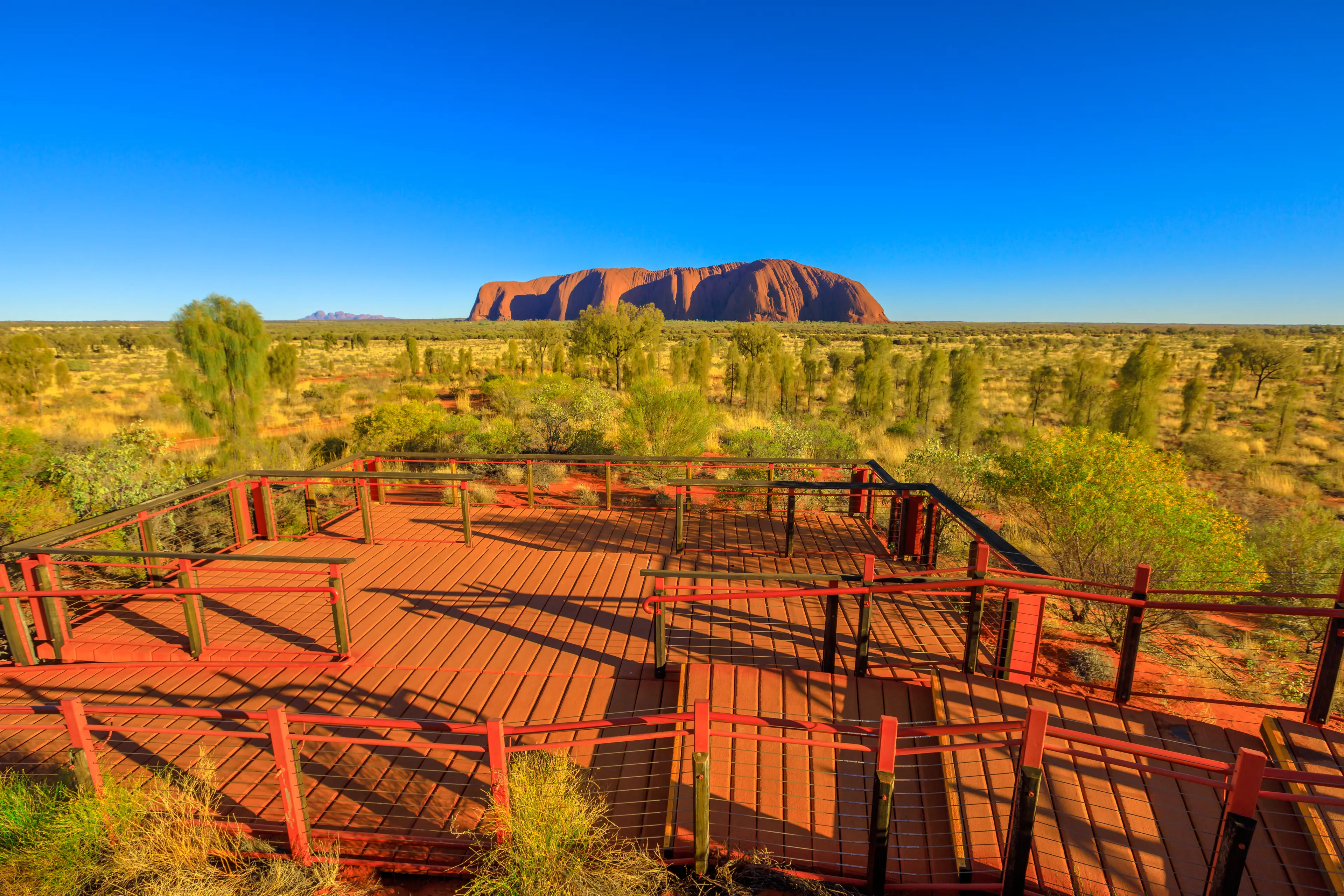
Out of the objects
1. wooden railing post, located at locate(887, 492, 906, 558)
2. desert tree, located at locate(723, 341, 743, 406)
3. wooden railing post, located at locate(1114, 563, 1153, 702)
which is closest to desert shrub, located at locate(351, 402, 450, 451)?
wooden railing post, located at locate(887, 492, 906, 558)

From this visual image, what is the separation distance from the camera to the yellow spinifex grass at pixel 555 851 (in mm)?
→ 2725

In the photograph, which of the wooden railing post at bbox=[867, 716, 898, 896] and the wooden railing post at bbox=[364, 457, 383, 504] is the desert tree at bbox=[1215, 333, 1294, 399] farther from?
the wooden railing post at bbox=[364, 457, 383, 504]

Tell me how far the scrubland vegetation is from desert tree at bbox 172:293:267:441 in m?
0.04

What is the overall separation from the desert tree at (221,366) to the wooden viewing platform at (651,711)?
8.44 meters

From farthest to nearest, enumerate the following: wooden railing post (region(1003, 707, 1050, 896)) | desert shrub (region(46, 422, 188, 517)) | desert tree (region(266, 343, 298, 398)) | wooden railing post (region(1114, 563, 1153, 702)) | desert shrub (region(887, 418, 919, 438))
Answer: desert tree (region(266, 343, 298, 398)) < desert shrub (region(887, 418, 919, 438)) < desert shrub (region(46, 422, 188, 517)) < wooden railing post (region(1114, 563, 1153, 702)) < wooden railing post (region(1003, 707, 1050, 896))

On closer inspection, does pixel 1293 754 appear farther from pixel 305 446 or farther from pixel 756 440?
pixel 305 446

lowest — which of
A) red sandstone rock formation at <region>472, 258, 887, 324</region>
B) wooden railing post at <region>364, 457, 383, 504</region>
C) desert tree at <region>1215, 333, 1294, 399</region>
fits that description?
wooden railing post at <region>364, 457, 383, 504</region>

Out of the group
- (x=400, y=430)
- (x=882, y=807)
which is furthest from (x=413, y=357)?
(x=882, y=807)

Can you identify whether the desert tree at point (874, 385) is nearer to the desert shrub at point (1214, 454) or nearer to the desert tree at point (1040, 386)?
the desert tree at point (1040, 386)

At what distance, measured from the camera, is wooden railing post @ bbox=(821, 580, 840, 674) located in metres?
4.07

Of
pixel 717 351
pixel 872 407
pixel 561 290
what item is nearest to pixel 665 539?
pixel 872 407

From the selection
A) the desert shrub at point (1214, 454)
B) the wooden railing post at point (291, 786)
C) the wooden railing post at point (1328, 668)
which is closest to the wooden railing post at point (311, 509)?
the wooden railing post at point (291, 786)

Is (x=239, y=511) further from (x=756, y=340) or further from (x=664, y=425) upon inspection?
(x=756, y=340)

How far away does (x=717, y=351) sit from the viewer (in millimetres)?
52250
